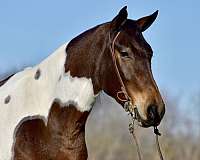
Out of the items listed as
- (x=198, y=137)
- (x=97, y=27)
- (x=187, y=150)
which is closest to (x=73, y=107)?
(x=97, y=27)

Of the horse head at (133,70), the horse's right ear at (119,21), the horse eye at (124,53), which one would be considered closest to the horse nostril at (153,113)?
the horse head at (133,70)

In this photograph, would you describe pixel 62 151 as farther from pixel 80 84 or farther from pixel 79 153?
pixel 80 84

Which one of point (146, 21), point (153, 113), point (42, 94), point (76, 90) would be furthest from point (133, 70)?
point (42, 94)

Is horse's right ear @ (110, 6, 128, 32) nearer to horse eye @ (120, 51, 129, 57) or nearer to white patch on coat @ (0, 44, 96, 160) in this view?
horse eye @ (120, 51, 129, 57)

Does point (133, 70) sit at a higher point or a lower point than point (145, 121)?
higher

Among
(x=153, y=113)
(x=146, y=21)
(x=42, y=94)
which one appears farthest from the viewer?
(x=146, y=21)

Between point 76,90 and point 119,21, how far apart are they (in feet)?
2.56

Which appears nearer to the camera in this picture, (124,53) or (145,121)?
(145,121)

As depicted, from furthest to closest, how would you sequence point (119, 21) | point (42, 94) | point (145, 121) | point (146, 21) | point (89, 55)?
point (146, 21) → point (42, 94) → point (89, 55) → point (119, 21) → point (145, 121)

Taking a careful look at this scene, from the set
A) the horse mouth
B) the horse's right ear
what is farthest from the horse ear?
the horse mouth

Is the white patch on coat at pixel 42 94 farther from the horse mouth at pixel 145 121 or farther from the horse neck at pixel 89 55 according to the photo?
the horse mouth at pixel 145 121

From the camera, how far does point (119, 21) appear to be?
25.4 ft

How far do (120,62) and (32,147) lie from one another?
3.92 feet

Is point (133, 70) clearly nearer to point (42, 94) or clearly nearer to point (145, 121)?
point (145, 121)
